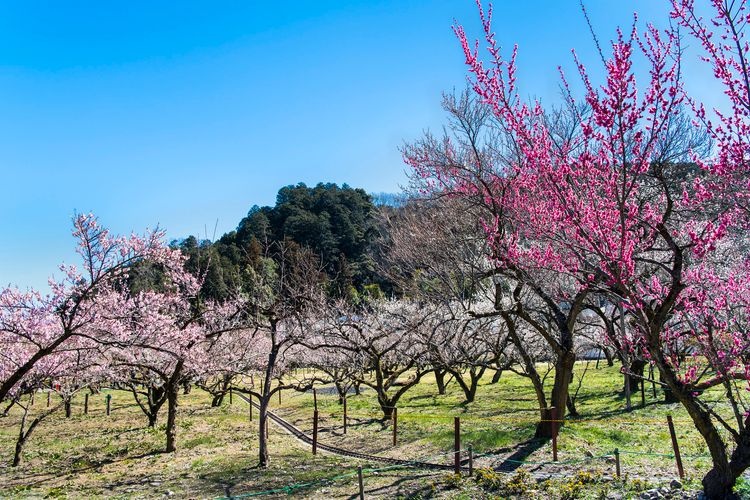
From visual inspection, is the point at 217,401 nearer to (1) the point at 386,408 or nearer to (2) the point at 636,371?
(1) the point at 386,408

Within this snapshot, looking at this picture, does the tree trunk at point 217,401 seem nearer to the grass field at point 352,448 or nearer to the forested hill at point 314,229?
the grass field at point 352,448

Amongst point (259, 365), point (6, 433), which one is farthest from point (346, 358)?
point (6, 433)

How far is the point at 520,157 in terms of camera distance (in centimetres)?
947

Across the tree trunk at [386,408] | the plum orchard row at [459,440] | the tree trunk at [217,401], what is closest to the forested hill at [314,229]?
the tree trunk at [217,401]

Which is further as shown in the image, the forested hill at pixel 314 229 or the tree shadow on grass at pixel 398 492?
the forested hill at pixel 314 229

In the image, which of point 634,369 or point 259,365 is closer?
point 634,369

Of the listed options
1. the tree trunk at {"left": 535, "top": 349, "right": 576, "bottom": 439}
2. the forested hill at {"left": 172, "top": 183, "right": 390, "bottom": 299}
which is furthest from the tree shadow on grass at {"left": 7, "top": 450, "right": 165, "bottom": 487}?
the forested hill at {"left": 172, "top": 183, "right": 390, "bottom": 299}

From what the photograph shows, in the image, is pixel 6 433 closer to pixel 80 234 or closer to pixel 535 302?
pixel 80 234

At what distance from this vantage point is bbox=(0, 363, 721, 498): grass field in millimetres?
9539

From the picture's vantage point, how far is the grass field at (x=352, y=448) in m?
9.54

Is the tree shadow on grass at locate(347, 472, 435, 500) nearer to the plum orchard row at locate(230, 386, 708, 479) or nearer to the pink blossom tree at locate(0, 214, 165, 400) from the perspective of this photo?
the plum orchard row at locate(230, 386, 708, 479)

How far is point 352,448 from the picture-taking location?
14.2 metres

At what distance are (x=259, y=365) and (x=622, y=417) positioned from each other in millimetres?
15217

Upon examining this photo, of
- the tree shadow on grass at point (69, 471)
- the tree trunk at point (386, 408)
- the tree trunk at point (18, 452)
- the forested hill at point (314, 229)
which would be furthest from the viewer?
the forested hill at point (314, 229)
